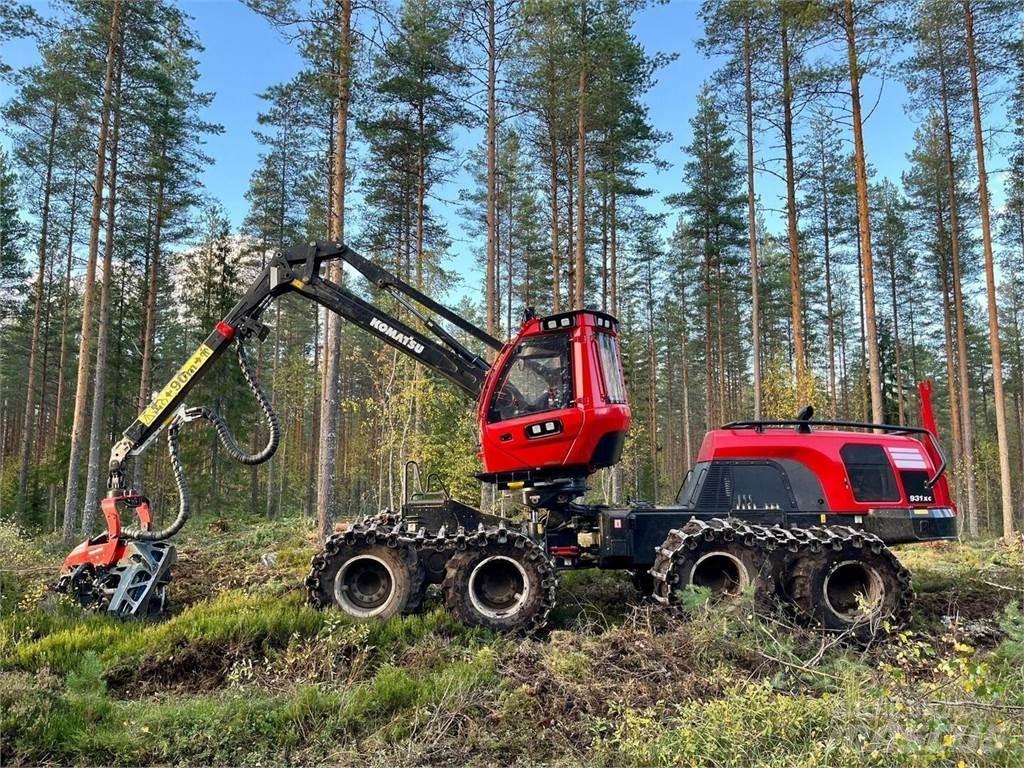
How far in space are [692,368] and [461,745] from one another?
40.5 meters

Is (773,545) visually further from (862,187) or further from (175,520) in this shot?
(862,187)

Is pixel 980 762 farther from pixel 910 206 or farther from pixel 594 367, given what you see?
pixel 910 206

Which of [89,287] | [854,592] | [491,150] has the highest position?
[491,150]

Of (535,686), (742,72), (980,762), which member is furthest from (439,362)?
(742,72)

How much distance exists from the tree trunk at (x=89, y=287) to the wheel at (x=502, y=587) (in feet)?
40.9

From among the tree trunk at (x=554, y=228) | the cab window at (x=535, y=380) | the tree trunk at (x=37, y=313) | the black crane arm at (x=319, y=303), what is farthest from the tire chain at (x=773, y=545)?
the tree trunk at (x=37, y=313)

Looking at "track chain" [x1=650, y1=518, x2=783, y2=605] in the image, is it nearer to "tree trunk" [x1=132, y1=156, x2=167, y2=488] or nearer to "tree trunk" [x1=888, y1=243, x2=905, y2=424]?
"tree trunk" [x1=132, y1=156, x2=167, y2=488]

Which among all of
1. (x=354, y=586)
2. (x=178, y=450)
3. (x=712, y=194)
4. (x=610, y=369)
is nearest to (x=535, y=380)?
(x=610, y=369)

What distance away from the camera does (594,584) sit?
8.76 m

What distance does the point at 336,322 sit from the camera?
40.0ft

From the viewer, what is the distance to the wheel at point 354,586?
6809mm

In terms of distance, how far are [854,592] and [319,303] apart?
670 cm

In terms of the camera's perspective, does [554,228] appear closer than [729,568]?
No

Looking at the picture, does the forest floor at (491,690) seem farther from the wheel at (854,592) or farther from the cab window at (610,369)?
the cab window at (610,369)
